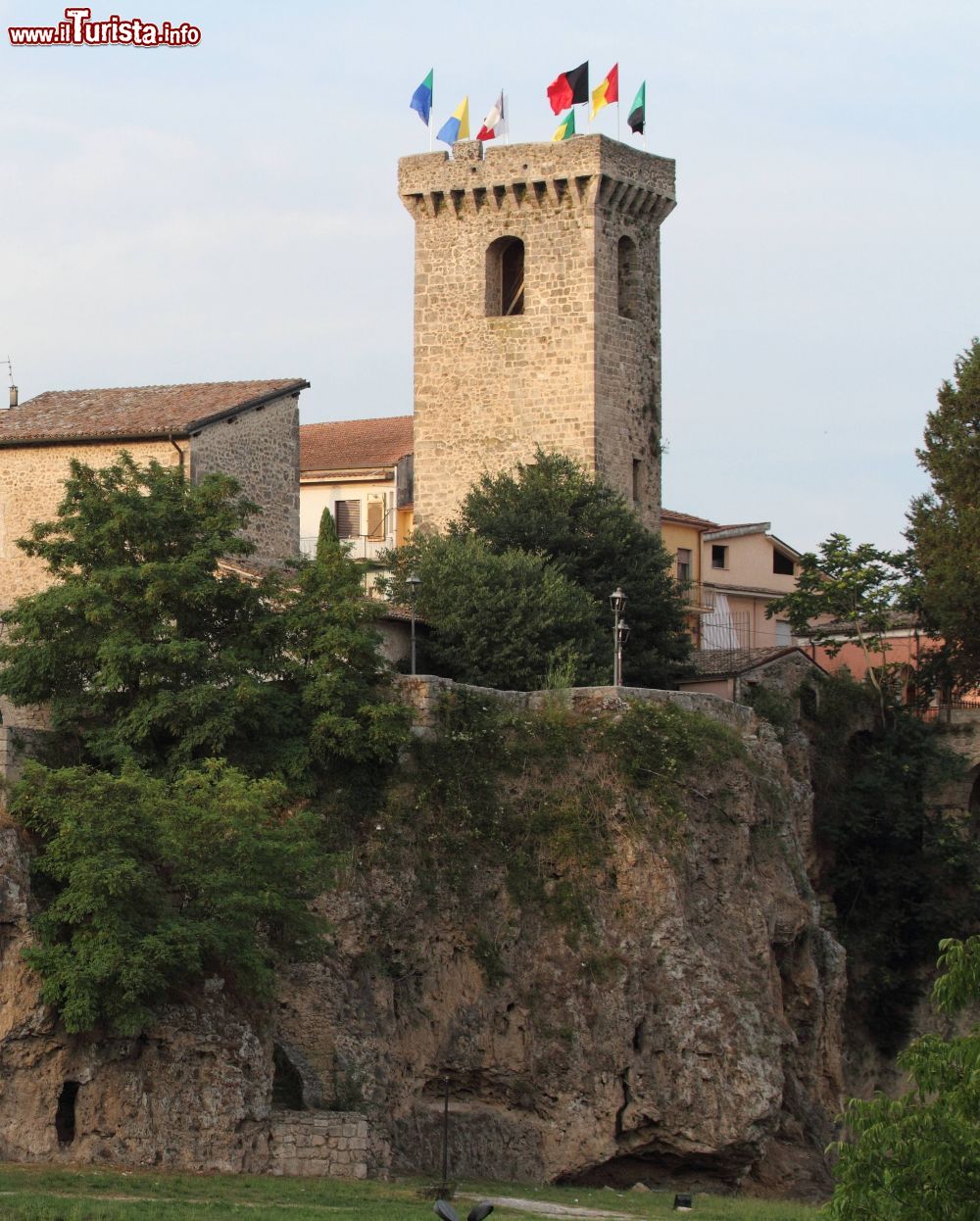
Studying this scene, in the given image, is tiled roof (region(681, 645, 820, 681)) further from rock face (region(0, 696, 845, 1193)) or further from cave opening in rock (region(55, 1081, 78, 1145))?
cave opening in rock (region(55, 1081, 78, 1145))

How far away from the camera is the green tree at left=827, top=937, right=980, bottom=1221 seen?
28.1 m

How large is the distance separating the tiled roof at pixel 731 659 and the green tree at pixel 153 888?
59.0 feet

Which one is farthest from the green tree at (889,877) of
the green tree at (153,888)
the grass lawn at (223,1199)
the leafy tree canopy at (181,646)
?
the green tree at (153,888)

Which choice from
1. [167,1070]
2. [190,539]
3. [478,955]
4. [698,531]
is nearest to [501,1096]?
[478,955]

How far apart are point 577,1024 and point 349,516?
2319 centimetres

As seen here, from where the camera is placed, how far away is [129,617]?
46.9 meters

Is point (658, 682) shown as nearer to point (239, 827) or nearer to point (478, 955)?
point (478, 955)

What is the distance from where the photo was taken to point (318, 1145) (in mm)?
41906

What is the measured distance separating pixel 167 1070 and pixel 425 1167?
226 inches

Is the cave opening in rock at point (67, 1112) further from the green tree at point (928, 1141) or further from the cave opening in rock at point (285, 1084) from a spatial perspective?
the green tree at point (928, 1141)

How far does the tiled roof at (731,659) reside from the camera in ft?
195

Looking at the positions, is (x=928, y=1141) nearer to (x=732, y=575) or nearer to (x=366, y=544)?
(x=366, y=544)

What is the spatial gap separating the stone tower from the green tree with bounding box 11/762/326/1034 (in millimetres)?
19167

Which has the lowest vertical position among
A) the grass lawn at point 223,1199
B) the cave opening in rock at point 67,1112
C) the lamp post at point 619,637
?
the grass lawn at point 223,1199
